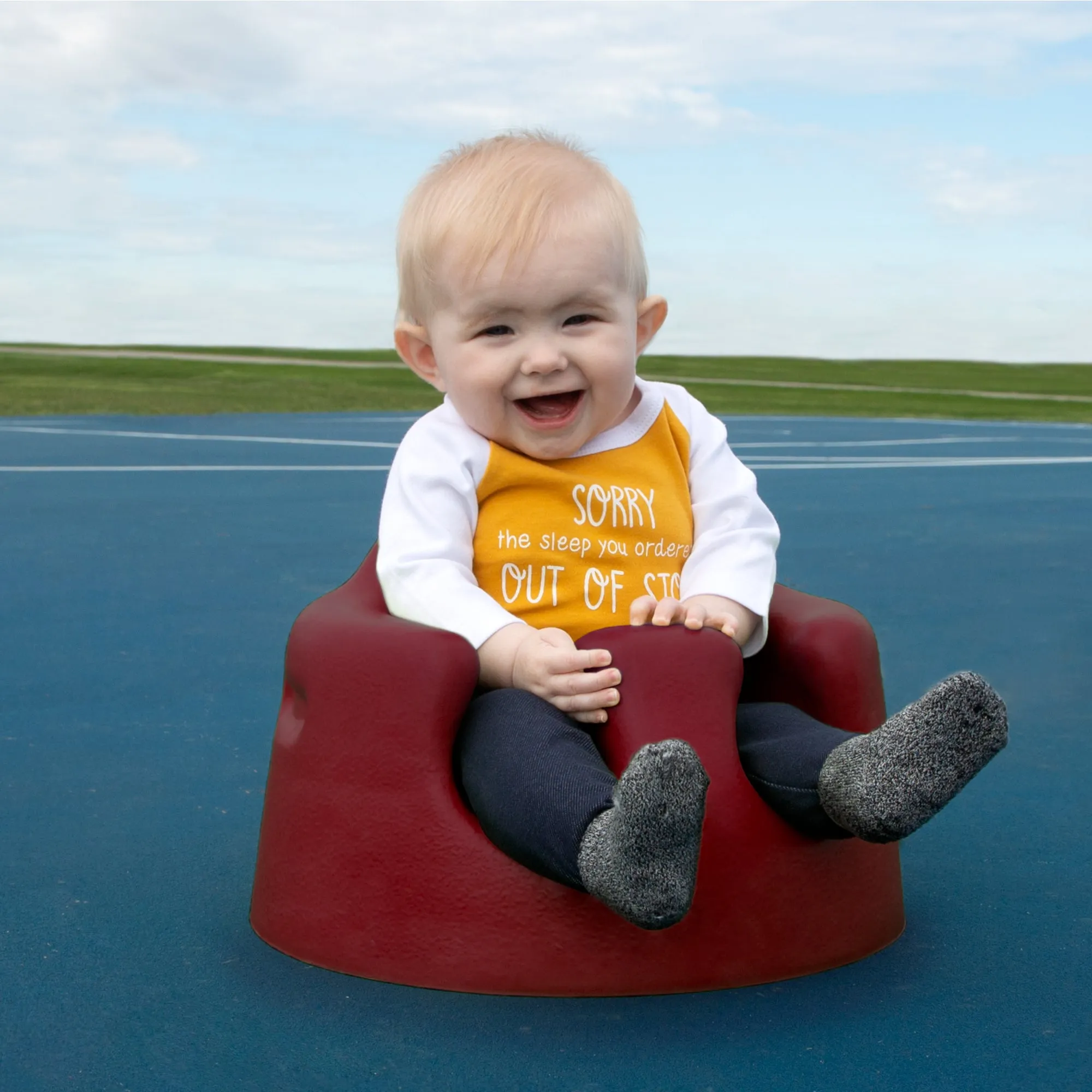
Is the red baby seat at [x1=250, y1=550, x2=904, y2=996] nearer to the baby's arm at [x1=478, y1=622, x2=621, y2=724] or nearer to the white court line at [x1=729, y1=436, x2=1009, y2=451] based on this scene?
the baby's arm at [x1=478, y1=622, x2=621, y2=724]

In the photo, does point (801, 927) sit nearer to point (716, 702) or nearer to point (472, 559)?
point (716, 702)

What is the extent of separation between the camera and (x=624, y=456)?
2305 mm

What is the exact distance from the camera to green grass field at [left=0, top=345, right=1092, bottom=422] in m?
A: 14.6

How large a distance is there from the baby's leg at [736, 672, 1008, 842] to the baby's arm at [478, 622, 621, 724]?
24 cm

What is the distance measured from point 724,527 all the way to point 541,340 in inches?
18.0

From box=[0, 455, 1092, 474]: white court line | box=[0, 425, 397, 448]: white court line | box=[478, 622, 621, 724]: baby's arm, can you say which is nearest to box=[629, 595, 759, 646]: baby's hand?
box=[478, 622, 621, 724]: baby's arm

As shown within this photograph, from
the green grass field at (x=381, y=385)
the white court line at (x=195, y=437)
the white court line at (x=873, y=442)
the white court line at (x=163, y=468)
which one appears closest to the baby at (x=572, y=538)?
the white court line at (x=163, y=468)

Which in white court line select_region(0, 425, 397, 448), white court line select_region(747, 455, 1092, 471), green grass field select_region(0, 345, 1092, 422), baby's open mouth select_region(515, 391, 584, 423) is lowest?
baby's open mouth select_region(515, 391, 584, 423)

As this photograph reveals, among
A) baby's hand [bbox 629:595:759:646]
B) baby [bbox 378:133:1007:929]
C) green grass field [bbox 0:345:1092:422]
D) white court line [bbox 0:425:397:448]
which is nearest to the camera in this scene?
baby [bbox 378:133:1007:929]

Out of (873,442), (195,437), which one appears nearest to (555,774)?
(195,437)

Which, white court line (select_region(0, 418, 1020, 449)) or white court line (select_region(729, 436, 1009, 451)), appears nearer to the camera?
white court line (select_region(0, 418, 1020, 449))

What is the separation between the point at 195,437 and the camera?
1004 cm

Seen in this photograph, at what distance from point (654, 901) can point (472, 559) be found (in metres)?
0.72

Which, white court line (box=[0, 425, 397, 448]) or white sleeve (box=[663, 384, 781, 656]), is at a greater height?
white court line (box=[0, 425, 397, 448])
